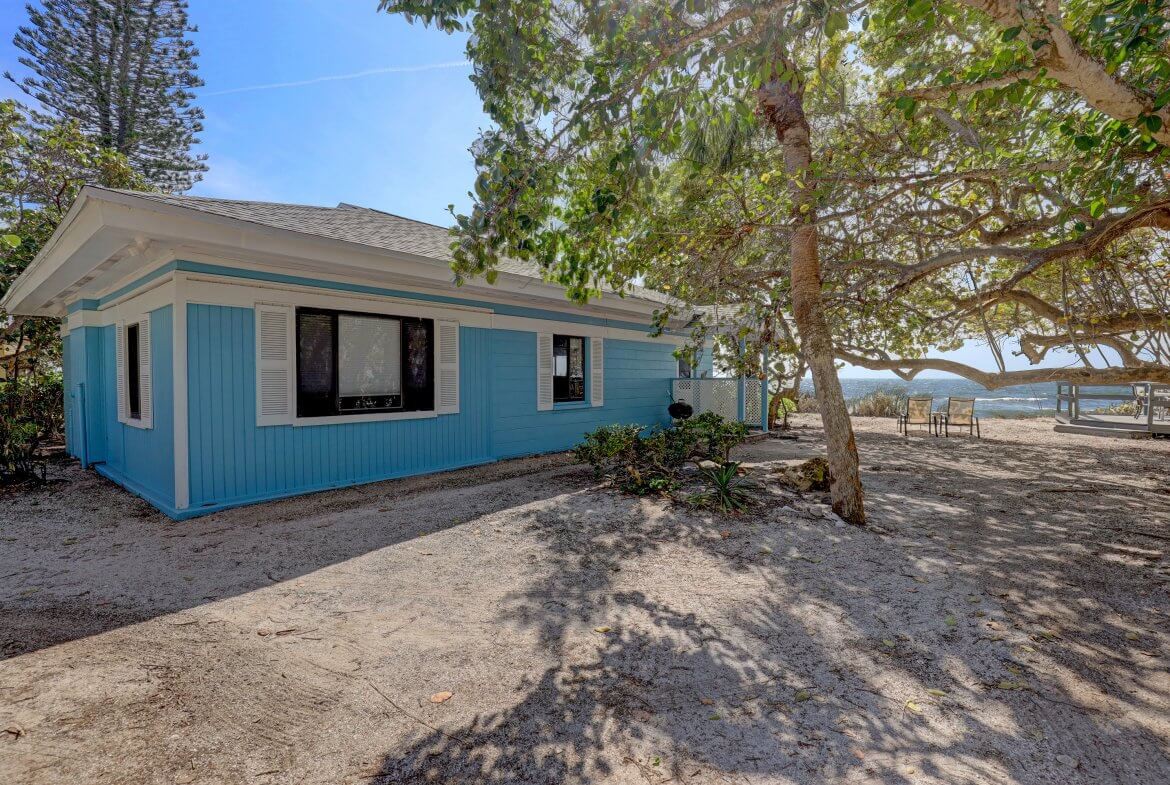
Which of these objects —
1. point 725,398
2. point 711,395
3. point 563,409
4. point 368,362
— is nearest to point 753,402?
point 725,398

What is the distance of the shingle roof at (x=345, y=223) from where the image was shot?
4.91 metres

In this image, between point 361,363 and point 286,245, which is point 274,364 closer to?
point 361,363

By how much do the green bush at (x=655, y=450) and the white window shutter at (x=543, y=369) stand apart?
1704mm

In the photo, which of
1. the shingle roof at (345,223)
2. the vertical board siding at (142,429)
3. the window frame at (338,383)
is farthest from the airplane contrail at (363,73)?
the vertical board siding at (142,429)

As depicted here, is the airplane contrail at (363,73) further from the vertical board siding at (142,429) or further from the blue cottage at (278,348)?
the vertical board siding at (142,429)

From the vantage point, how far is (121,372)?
657 cm

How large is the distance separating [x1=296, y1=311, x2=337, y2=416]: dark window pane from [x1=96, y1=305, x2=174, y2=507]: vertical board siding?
114 cm

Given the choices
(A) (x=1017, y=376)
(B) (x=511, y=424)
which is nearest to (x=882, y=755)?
(A) (x=1017, y=376)

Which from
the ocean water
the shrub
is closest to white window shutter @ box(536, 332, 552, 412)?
the ocean water

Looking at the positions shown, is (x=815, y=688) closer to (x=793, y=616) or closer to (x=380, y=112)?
(x=793, y=616)

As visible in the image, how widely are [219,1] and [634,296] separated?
25.2 feet

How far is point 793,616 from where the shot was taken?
2.89 m

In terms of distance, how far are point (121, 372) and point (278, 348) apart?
3080 mm

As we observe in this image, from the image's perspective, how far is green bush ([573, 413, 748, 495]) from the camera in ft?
20.5
